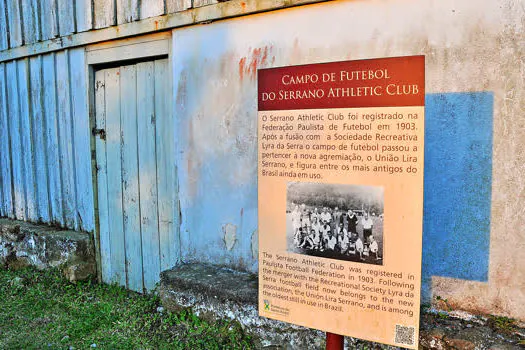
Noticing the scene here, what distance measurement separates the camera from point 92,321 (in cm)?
390

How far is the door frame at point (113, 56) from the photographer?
3.96 metres

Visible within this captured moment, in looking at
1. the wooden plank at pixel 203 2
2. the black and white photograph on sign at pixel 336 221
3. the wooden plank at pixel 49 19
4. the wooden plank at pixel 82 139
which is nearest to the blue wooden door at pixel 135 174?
the wooden plank at pixel 82 139

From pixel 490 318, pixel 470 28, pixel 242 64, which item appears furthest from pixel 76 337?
pixel 470 28

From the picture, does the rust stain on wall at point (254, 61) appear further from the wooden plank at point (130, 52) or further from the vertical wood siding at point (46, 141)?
the vertical wood siding at point (46, 141)

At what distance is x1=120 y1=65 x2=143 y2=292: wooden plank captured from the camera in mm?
4332

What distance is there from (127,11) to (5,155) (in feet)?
10.2

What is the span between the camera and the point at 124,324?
3773 mm

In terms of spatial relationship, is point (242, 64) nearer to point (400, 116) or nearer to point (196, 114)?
point (196, 114)

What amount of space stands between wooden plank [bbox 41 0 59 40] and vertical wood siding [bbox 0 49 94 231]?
235 mm

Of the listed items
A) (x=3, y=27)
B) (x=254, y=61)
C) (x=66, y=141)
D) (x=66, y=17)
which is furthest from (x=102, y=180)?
(x=3, y=27)

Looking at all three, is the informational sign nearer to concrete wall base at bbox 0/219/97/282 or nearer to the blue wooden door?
the blue wooden door

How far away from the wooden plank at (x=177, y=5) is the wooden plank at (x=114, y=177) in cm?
98

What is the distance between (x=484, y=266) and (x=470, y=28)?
1.35 metres

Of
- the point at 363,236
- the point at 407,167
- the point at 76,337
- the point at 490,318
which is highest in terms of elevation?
the point at 407,167
